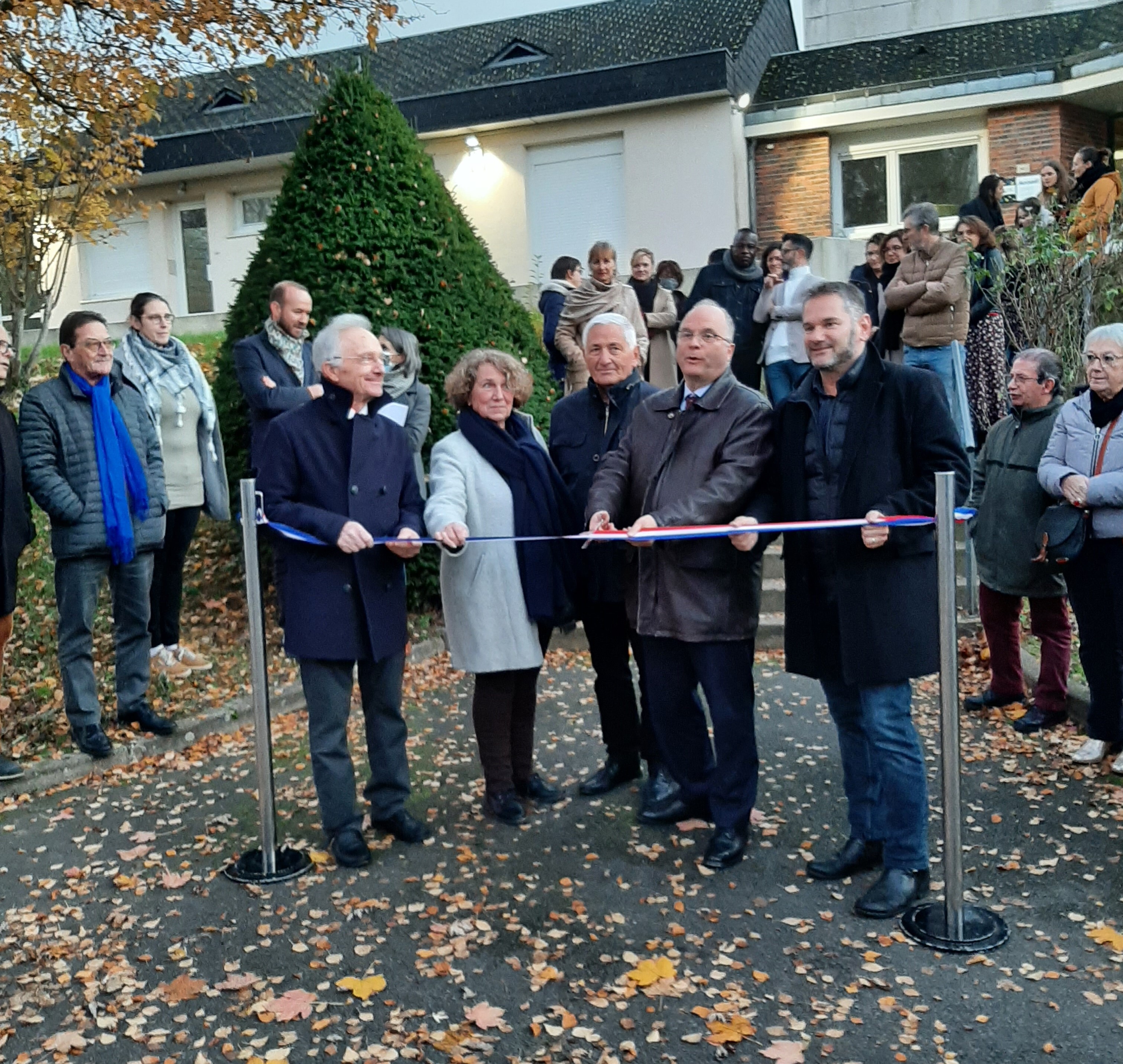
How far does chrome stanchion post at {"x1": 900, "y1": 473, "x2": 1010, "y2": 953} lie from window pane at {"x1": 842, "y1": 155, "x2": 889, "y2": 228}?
18.9 metres

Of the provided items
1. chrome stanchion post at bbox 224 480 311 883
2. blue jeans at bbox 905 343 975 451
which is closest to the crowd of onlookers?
chrome stanchion post at bbox 224 480 311 883

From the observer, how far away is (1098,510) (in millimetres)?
5668

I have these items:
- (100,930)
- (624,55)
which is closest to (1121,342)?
(100,930)

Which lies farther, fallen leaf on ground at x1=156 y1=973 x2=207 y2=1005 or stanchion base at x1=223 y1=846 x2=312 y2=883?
stanchion base at x1=223 y1=846 x2=312 y2=883

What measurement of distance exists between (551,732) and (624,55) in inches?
785

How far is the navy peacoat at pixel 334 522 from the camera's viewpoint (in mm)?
4777

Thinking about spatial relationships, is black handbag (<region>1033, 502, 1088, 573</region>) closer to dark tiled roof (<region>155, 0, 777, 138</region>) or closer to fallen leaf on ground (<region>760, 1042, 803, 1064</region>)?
fallen leaf on ground (<region>760, 1042, 803, 1064</region>)

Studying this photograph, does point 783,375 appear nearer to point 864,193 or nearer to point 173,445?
point 173,445

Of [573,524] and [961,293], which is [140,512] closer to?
[573,524]

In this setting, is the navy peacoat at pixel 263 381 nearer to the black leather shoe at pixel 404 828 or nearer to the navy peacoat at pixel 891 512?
the black leather shoe at pixel 404 828

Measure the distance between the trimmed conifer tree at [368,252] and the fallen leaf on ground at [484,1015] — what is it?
15.5 ft

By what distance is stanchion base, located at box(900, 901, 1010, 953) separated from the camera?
13.1 feet

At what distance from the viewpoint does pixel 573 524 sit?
541 centimetres

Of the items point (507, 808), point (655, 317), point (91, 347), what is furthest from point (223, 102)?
point (507, 808)
